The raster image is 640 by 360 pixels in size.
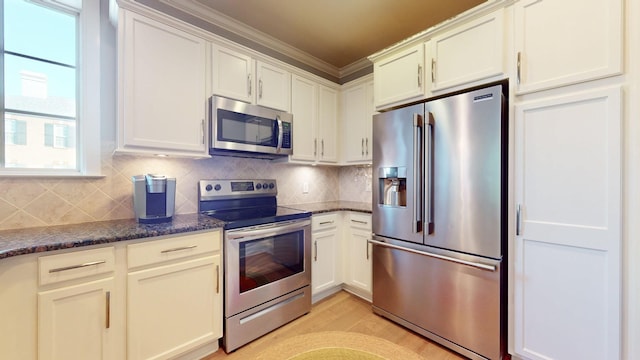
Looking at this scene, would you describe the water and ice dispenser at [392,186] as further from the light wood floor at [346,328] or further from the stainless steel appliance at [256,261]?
the light wood floor at [346,328]

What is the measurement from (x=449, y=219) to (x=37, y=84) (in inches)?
116

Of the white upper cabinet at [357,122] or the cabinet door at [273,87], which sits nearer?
the cabinet door at [273,87]

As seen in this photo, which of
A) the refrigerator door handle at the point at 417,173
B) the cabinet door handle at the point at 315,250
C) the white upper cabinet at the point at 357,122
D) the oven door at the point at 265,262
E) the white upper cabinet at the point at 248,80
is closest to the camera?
the oven door at the point at 265,262

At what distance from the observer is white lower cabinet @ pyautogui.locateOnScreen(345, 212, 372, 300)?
2.49 m

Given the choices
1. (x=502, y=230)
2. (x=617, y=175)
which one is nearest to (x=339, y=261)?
(x=502, y=230)

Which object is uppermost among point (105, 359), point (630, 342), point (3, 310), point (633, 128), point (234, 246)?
point (633, 128)

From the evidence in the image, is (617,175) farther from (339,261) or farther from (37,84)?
(37,84)

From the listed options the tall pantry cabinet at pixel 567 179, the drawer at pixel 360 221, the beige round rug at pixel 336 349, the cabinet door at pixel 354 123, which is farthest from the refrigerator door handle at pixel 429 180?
the cabinet door at pixel 354 123

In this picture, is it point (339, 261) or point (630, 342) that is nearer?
point (630, 342)

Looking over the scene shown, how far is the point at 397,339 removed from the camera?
6.44 feet

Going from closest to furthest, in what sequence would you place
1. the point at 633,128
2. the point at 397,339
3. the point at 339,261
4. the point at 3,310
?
the point at 3,310 < the point at 633,128 < the point at 397,339 < the point at 339,261

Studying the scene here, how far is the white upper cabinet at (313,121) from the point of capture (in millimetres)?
2578

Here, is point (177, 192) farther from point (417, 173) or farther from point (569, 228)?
point (569, 228)

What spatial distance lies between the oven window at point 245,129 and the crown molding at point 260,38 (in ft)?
3.23
